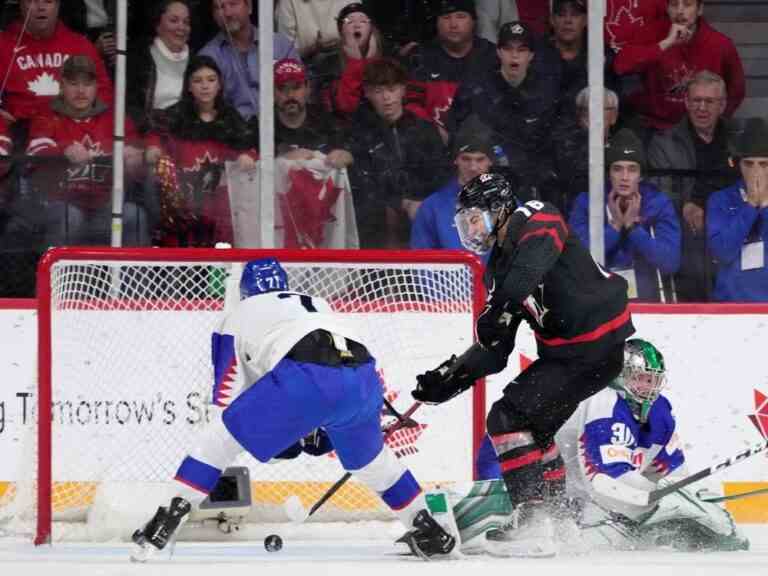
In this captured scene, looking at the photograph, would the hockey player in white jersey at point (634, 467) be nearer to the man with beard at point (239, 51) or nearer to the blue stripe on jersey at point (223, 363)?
the blue stripe on jersey at point (223, 363)

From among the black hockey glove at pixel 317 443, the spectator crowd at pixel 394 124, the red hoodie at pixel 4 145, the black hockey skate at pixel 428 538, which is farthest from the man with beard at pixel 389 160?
the black hockey skate at pixel 428 538

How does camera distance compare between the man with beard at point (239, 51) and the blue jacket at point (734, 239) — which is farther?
the man with beard at point (239, 51)

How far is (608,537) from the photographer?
4555mm

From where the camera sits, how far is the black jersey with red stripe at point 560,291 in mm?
3916

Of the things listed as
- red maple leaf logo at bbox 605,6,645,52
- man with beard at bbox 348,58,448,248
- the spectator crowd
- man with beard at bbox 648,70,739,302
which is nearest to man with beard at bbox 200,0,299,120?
the spectator crowd

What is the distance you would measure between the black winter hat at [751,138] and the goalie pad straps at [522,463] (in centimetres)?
241

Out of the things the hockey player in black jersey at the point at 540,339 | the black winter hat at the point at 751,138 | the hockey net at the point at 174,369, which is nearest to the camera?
the hockey player in black jersey at the point at 540,339

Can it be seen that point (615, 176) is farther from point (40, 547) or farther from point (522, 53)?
point (40, 547)

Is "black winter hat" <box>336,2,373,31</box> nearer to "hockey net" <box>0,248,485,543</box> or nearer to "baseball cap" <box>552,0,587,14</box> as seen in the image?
"baseball cap" <box>552,0,587,14</box>

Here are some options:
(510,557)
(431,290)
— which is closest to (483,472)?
(510,557)

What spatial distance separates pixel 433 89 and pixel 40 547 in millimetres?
2528

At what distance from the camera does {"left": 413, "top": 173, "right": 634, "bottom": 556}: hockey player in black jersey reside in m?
4.00

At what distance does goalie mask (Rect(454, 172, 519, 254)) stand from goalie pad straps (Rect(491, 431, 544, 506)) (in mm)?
527

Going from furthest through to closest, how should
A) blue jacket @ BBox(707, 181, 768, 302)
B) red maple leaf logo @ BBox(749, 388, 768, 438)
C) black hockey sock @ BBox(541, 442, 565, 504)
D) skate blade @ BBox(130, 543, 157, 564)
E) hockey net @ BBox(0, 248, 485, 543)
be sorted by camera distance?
blue jacket @ BBox(707, 181, 768, 302) → red maple leaf logo @ BBox(749, 388, 768, 438) → hockey net @ BBox(0, 248, 485, 543) → black hockey sock @ BBox(541, 442, 565, 504) → skate blade @ BBox(130, 543, 157, 564)
